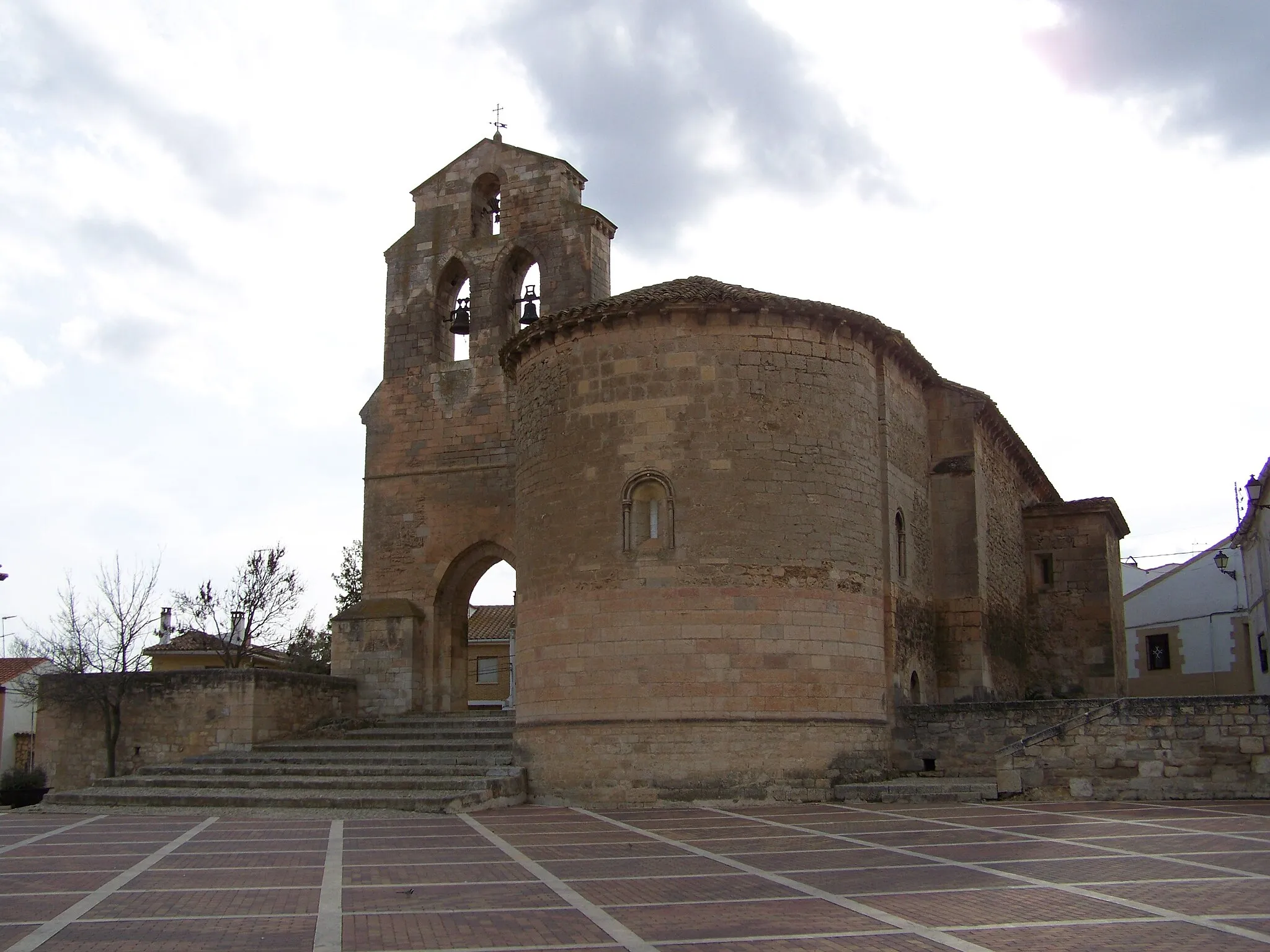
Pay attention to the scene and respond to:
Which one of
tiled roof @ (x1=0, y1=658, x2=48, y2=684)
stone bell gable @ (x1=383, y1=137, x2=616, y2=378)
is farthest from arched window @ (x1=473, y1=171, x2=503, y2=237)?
tiled roof @ (x1=0, y1=658, x2=48, y2=684)

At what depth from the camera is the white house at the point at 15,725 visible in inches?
1719

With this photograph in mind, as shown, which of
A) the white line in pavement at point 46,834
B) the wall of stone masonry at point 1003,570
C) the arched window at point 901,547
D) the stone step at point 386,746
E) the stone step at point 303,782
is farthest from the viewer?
the wall of stone masonry at point 1003,570

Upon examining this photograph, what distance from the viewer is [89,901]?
9.14 m

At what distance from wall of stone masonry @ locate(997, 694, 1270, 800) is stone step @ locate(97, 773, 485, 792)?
23.6 feet

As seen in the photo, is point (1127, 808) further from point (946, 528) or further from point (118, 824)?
point (118, 824)

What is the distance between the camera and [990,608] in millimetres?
21844

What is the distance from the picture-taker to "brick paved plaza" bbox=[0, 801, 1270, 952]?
24.8 feet

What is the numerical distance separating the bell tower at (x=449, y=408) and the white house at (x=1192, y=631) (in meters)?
21.9

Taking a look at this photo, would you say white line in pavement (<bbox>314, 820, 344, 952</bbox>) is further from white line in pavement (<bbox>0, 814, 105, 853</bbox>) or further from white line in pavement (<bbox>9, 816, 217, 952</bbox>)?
white line in pavement (<bbox>0, 814, 105, 853</bbox>)

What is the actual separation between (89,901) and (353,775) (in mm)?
8892

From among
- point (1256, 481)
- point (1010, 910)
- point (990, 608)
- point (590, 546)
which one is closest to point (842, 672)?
point (590, 546)

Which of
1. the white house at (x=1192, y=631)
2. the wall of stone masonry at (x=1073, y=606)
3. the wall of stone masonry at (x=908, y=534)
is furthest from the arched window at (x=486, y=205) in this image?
the white house at (x=1192, y=631)

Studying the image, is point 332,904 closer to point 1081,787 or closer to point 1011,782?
point 1011,782

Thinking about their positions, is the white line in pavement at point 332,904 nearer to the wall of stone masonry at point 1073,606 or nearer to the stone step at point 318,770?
the stone step at point 318,770
